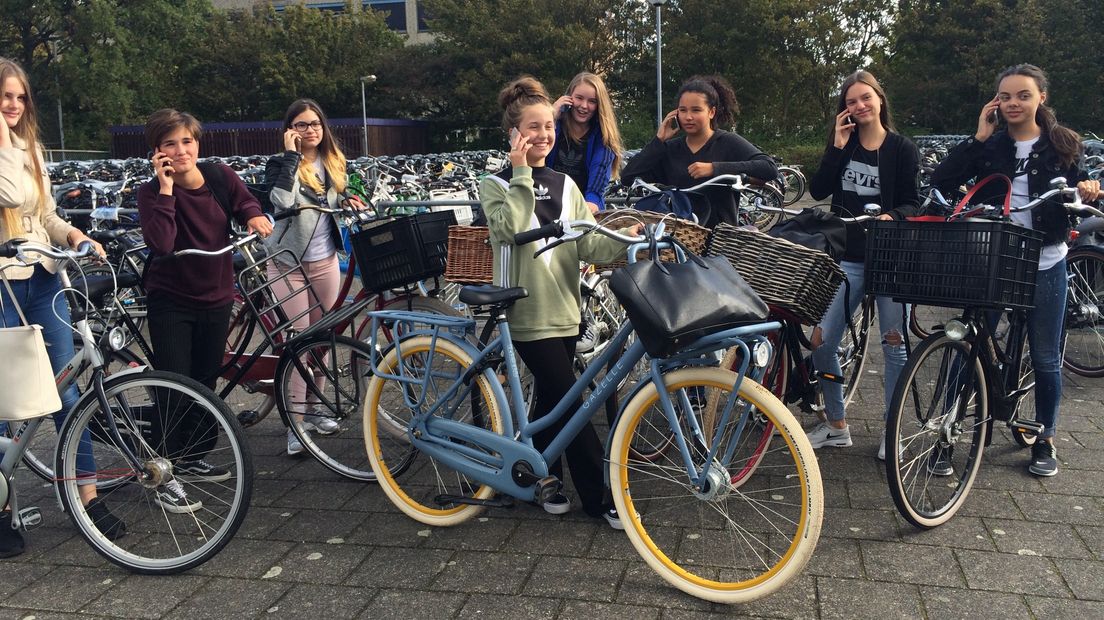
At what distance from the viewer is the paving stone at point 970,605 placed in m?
2.92

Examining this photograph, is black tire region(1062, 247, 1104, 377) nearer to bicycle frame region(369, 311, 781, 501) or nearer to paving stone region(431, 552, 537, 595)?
bicycle frame region(369, 311, 781, 501)

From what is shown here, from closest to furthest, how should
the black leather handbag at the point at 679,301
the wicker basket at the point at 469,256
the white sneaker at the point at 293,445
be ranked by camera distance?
the black leather handbag at the point at 679,301, the wicker basket at the point at 469,256, the white sneaker at the point at 293,445

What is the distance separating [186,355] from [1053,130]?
12.8ft

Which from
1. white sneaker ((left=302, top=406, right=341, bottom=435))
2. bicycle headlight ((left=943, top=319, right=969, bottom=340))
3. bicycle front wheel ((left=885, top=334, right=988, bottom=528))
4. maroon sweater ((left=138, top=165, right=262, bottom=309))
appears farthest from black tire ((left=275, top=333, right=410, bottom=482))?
bicycle headlight ((left=943, top=319, right=969, bottom=340))

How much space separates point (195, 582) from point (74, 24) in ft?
173

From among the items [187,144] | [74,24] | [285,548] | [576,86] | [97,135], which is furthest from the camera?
[97,135]

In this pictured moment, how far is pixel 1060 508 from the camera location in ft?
12.4

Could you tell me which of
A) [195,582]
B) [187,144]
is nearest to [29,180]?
[187,144]

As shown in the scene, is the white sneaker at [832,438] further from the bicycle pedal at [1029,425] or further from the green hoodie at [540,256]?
the green hoodie at [540,256]

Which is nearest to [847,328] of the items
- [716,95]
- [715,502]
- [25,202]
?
[716,95]

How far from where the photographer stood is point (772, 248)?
Result: 3467 mm

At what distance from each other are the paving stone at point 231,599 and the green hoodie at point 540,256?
4.15 feet

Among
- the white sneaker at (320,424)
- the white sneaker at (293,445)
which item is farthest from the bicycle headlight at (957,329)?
the white sneaker at (293,445)

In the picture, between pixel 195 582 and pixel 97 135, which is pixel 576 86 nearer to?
pixel 195 582
